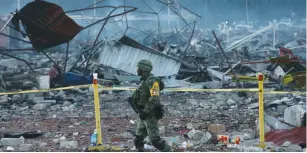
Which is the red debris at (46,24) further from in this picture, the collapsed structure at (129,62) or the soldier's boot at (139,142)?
the soldier's boot at (139,142)

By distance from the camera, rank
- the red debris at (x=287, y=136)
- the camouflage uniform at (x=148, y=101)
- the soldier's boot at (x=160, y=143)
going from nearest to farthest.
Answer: the camouflage uniform at (x=148, y=101), the soldier's boot at (x=160, y=143), the red debris at (x=287, y=136)

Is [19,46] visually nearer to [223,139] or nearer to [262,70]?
[262,70]

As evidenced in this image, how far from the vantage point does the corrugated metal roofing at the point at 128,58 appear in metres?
14.1

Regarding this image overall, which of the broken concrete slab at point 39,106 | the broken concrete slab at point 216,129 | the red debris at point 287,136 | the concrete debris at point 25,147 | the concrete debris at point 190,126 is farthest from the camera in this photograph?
the broken concrete slab at point 39,106

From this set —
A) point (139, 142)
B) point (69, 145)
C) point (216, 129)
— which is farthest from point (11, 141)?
point (216, 129)

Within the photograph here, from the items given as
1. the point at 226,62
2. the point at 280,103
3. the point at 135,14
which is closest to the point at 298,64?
the point at 226,62

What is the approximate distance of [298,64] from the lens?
1419cm

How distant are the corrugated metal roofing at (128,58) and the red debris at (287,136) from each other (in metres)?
6.21

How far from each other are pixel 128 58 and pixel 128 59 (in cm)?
2

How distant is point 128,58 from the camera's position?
14086mm

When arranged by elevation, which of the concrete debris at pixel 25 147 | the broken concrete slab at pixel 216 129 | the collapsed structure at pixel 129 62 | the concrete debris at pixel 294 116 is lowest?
the concrete debris at pixel 25 147

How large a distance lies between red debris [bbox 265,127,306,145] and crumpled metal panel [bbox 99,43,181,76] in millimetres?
6210

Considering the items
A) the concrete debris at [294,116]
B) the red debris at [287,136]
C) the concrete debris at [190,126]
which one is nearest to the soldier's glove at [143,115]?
the red debris at [287,136]

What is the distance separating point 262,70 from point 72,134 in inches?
293
